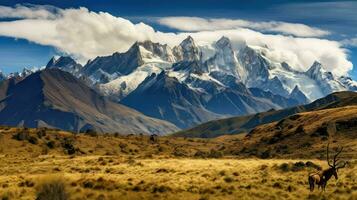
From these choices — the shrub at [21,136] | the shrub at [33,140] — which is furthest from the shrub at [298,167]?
the shrub at [21,136]

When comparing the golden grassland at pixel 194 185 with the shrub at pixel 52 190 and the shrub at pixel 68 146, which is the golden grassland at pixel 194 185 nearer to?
the shrub at pixel 52 190

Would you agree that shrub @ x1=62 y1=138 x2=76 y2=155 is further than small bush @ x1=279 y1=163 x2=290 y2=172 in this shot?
Yes

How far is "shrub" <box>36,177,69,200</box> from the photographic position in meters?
35.8

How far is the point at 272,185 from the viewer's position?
44.9 metres

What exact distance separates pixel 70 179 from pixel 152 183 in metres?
8.17

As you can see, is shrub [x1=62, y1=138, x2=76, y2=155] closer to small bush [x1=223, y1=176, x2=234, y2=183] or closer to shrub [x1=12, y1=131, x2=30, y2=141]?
shrub [x1=12, y1=131, x2=30, y2=141]

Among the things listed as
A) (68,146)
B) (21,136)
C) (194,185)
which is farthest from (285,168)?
(21,136)

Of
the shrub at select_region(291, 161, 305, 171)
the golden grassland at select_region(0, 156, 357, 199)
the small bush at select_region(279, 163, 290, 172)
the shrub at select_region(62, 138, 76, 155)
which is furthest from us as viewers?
the shrub at select_region(62, 138, 76, 155)

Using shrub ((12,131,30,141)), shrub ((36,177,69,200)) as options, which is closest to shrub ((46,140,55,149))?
shrub ((12,131,30,141))

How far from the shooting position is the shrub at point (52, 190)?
118 feet

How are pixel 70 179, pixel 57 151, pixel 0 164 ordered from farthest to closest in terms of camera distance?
pixel 57 151
pixel 0 164
pixel 70 179

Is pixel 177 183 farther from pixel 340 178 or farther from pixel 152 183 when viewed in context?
pixel 340 178

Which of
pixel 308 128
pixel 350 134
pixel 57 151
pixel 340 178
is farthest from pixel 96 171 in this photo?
pixel 308 128

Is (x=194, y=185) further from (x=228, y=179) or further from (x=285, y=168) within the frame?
(x=285, y=168)
